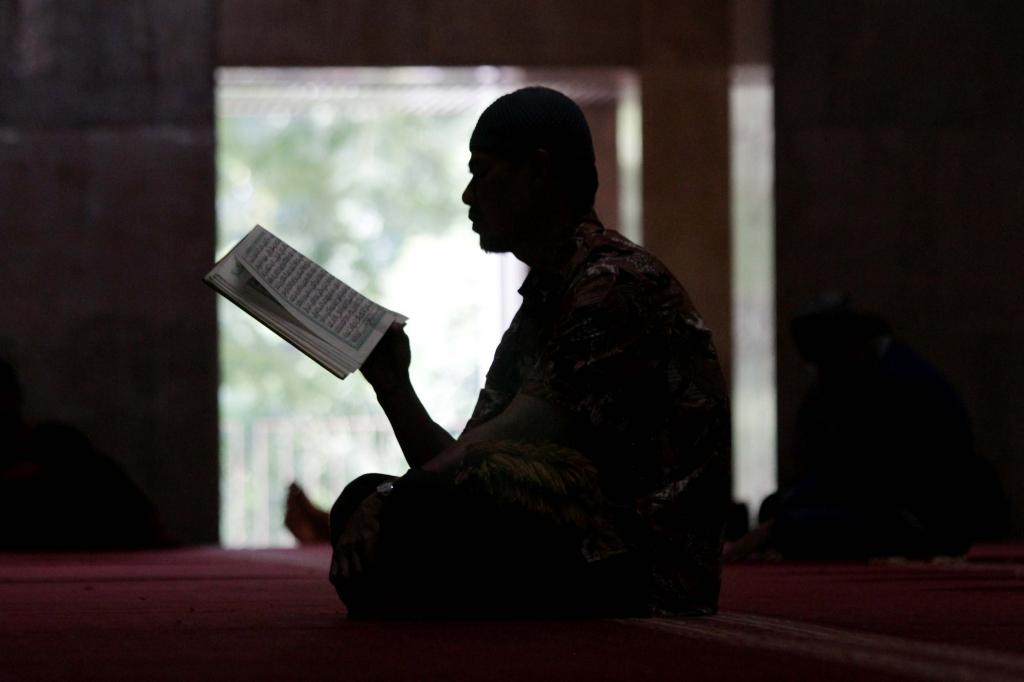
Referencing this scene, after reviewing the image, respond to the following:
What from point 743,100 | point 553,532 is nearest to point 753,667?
point 553,532

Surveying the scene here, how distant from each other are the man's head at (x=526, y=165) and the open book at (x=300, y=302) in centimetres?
23

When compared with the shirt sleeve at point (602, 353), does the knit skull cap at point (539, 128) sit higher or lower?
higher

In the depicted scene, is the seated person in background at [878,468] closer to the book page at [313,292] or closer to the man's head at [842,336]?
the man's head at [842,336]

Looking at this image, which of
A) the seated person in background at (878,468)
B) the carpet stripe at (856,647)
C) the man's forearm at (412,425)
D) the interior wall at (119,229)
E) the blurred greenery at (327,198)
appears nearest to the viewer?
the carpet stripe at (856,647)

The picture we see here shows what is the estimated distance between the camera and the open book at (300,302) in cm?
267

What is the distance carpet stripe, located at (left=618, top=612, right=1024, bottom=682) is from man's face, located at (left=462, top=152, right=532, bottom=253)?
2.13 feet

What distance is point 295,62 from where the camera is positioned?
886cm

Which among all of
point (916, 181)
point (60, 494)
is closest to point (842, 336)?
point (916, 181)

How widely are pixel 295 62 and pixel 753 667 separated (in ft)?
23.4

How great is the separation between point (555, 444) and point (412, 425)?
29 centimetres

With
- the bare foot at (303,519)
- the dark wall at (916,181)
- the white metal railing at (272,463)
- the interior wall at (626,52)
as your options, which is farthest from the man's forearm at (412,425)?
the white metal railing at (272,463)

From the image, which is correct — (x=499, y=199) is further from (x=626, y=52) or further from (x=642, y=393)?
(x=626, y=52)

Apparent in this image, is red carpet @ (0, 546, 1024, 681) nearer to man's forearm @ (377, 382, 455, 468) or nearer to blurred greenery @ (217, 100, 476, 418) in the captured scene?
man's forearm @ (377, 382, 455, 468)

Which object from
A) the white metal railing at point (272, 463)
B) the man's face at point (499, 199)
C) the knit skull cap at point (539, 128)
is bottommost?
the white metal railing at point (272, 463)
